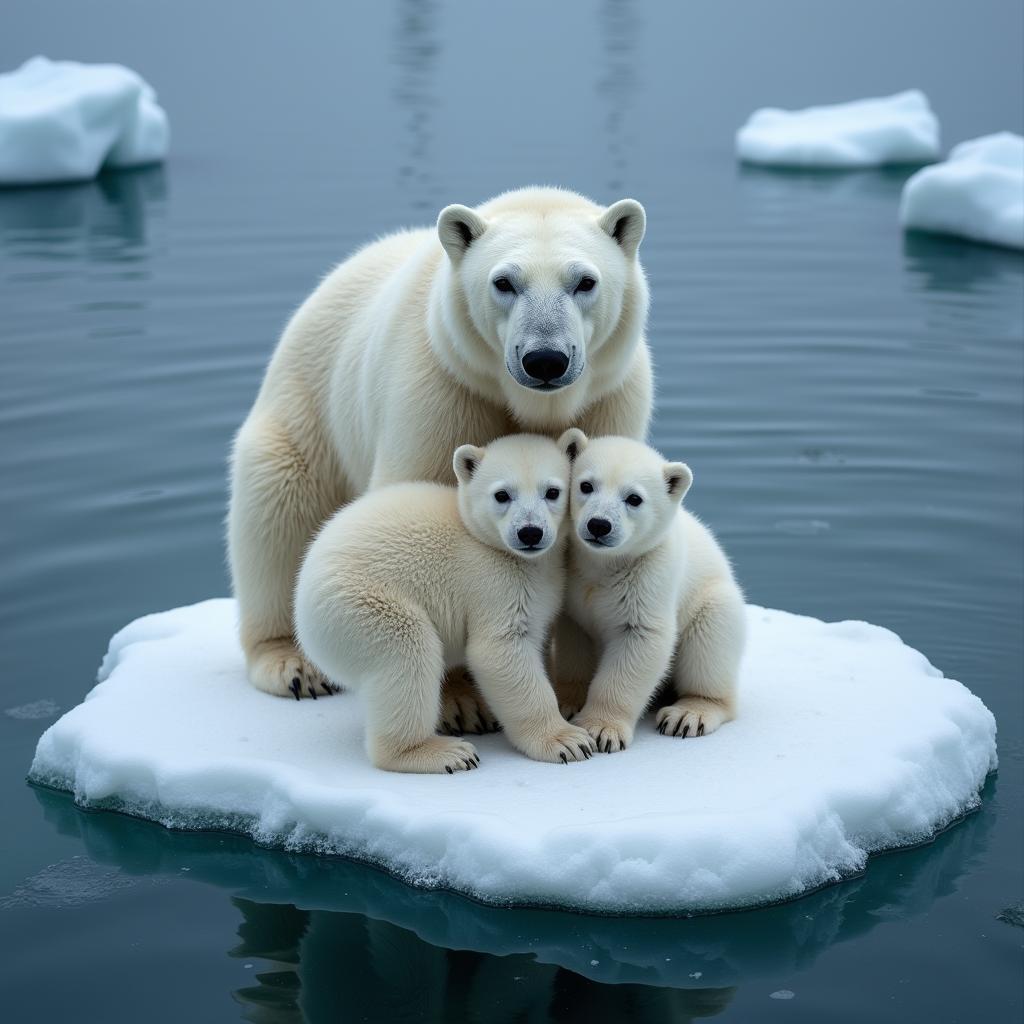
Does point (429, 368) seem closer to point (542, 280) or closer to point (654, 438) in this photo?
point (542, 280)

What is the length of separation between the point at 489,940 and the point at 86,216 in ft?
45.0

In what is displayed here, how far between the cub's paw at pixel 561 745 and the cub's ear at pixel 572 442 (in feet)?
2.33

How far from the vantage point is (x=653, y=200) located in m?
17.4

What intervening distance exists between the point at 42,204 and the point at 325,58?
838 inches

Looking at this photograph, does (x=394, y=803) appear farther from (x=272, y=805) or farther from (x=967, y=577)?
(x=967, y=577)

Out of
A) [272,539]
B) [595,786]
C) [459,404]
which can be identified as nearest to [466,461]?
[459,404]

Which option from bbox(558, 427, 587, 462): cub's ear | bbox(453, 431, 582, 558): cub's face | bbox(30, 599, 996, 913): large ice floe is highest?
bbox(558, 427, 587, 462): cub's ear

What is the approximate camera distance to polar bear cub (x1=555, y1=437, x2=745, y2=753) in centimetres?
411

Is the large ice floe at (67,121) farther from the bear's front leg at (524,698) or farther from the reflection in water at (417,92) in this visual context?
the bear's front leg at (524,698)

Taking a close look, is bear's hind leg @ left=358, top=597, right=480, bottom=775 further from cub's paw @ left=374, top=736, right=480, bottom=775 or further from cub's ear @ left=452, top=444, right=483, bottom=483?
cub's ear @ left=452, top=444, right=483, bottom=483

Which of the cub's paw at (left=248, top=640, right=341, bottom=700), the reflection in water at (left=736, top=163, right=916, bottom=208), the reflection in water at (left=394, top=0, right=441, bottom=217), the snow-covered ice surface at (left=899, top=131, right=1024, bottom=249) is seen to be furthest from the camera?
the reflection in water at (left=394, top=0, right=441, bottom=217)

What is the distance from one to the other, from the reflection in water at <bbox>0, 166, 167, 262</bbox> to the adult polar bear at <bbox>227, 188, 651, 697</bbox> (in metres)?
9.47

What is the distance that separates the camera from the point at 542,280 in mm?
4016

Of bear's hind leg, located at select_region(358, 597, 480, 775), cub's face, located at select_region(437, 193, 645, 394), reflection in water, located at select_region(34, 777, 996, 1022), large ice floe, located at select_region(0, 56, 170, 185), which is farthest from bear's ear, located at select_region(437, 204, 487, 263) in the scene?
large ice floe, located at select_region(0, 56, 170, 185)
